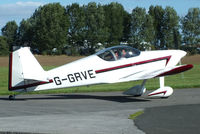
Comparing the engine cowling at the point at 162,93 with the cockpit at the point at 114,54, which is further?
the cockpit at the point at 114,54

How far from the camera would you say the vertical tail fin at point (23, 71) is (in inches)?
551

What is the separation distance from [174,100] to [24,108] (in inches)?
214

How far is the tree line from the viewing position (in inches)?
3410

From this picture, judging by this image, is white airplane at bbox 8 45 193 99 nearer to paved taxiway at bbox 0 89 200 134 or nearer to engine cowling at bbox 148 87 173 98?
engine cowling at bbox 148 87 173 98

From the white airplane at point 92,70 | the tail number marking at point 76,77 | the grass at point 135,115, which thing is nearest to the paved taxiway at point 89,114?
the grass at point 135,115

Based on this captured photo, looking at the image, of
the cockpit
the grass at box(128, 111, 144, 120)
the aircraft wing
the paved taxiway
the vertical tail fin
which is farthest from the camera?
the cockpit

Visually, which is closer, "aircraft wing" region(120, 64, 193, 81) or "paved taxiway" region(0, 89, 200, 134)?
"paved taxiway" region(0, 89, 200, 134)

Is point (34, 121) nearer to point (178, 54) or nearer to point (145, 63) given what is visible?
point (145, 63)

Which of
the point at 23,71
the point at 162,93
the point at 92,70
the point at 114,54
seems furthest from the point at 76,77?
the point at 162,93

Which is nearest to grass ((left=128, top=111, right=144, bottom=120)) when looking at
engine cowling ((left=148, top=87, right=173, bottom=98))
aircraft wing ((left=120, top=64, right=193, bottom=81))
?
aircraft wing ((left=120, top=64, right=193, bottom=81))

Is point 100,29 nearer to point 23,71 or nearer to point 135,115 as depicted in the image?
point 23,71

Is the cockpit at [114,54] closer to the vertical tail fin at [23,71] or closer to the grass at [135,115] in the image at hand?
the vertical tail fin at [23,71]

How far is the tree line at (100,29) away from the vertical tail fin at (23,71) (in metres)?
69.3

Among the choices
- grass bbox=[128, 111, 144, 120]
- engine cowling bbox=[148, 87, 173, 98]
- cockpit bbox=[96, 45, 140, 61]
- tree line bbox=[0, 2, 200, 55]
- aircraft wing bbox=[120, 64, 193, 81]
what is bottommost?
grass bbox=[128, 111, 144, 120]
